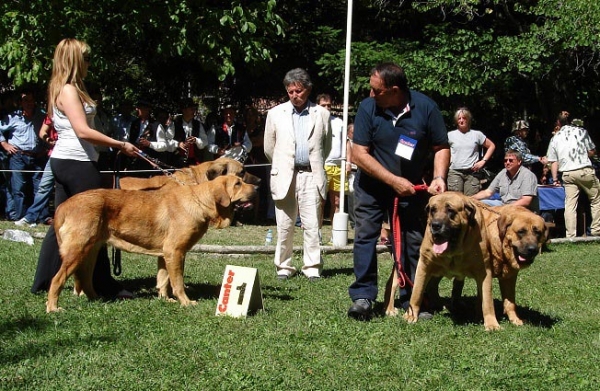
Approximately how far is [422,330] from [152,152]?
8655mm

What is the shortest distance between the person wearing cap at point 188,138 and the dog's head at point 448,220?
8490 mm

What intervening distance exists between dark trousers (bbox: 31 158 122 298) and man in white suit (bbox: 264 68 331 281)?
7.11 feet

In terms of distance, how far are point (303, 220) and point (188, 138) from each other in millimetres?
5452

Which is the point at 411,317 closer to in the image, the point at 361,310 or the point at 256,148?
the point at 361,310

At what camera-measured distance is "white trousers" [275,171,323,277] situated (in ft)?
28.5

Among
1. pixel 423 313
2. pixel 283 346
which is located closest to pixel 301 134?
pixel 423 313

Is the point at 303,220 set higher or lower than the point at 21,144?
lower

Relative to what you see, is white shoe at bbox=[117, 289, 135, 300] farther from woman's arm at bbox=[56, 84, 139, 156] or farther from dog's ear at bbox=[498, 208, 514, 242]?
dog's ear at bbox=[498, 208, 514, 242]

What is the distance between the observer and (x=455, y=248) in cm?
581

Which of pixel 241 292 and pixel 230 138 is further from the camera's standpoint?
pixel 230 138

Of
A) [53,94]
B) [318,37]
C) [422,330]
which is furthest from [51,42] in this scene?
[422,330]

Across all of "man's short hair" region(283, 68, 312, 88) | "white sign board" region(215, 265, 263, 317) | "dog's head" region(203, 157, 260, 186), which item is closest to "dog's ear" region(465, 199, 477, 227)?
"white sign board" region(215, 265, 263, 317)

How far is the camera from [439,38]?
15648 mm

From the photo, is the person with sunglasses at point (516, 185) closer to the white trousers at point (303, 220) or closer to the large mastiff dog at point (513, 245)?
the white trousers at point (303, 220)
